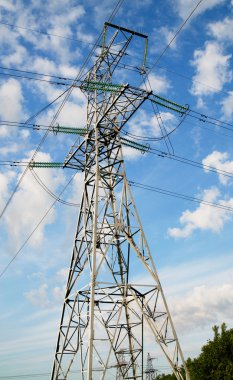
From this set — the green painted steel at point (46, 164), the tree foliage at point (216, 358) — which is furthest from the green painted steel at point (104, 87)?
the tree foliage at point (216, 358)

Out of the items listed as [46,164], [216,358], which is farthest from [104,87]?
[216,358]

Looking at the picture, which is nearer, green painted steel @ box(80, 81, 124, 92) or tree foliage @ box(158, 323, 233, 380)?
green painted steel @ box(80, 81, 124, 92)

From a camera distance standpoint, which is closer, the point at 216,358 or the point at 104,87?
the point at 104,87

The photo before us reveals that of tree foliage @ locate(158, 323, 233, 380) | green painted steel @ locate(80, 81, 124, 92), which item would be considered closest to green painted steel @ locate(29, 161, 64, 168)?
green painted steel @ locate(80, 81, 124, 92)

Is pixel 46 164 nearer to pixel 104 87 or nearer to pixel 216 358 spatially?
pixel 104 87

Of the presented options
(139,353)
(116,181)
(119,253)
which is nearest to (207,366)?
(139,353)

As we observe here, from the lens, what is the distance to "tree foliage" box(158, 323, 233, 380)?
24.7m

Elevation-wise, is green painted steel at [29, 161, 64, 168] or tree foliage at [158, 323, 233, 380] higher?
green painted steel at [29, 161, 64, 168]

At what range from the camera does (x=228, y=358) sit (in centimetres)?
2503

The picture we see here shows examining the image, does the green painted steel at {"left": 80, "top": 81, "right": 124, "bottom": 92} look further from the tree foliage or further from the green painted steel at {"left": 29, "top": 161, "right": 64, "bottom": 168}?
the tree foliage

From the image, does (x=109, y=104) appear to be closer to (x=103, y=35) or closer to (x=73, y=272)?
(x=103, y=35)

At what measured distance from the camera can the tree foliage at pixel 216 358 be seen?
2471 cm

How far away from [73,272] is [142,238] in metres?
3.65

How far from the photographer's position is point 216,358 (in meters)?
25.6
